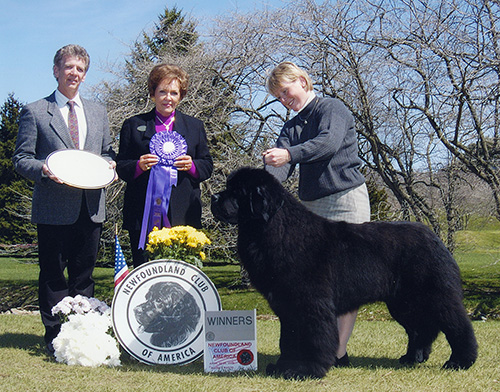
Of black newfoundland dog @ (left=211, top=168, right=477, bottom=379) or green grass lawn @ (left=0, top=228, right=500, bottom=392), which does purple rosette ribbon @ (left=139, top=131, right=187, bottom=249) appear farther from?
green grass lawn @ (left=0, top=228, right=500, bottom=392)

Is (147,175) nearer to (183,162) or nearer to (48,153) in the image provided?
(183,162)

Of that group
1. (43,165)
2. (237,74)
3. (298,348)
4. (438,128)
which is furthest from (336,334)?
(237,74)

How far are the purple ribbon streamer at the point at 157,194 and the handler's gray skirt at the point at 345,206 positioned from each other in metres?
1.16

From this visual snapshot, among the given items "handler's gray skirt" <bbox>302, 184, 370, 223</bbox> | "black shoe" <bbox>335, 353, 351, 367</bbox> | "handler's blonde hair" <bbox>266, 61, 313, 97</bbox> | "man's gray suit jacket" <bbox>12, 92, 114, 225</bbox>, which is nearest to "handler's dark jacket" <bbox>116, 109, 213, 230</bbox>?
"man's gray suit jacket" <bbox>12, 92, 114, 225</bbox>

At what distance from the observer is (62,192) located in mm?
4156

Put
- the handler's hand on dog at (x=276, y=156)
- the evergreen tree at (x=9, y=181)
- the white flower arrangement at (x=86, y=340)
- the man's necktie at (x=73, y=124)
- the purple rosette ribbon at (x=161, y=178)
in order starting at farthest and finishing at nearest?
1. the evergreen tree at (x=9, y=181)
2. the man's necktie at (x=73, y=124)
3. the purple rosette ribbon at (x=161, y=178)
4. the white flower arrangement at (x=86, y=340)
5. the handler's hand on dog at (x=276, y=156)

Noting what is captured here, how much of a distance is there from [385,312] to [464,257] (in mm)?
12041

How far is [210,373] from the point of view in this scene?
11.4 ft

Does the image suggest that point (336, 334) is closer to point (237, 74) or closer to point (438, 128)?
point (438, 128)

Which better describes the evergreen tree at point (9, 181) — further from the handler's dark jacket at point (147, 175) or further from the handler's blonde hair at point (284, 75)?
the handler's blonde hair at point (284, 75)

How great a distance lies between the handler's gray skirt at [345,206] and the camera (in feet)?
12.6

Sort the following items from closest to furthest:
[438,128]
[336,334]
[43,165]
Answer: [336,334] → [43,165] → [438,128]

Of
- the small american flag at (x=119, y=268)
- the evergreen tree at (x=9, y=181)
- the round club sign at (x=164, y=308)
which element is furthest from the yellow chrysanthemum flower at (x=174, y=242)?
the evergreen tree at (x=9, y=181)

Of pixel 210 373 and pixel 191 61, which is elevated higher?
pixel 191 61
